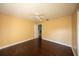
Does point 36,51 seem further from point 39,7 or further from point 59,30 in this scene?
point 59,30

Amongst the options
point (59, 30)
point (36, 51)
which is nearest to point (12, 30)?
point (36, 51)

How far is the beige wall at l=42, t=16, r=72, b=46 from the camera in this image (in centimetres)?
505

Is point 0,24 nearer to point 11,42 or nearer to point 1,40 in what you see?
point 1,40

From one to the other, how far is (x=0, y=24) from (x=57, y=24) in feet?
11.4

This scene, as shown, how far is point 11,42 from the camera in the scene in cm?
519

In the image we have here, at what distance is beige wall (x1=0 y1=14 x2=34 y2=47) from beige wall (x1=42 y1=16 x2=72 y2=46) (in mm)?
1521

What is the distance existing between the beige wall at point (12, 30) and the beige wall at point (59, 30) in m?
1.52

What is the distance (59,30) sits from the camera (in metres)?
A: 5.73

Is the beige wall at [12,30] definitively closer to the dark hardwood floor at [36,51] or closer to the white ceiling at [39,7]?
the dark hardwood floor at [36,51]

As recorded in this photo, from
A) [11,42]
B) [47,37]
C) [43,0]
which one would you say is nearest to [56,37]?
[47,37]

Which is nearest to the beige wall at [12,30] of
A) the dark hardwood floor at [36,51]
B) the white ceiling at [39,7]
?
the dark hardwood floor at [36,51]

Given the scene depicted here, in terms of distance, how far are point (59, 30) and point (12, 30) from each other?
9.52 ft

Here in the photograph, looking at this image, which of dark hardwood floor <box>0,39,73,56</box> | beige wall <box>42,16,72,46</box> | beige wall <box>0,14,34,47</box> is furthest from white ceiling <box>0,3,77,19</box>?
dark hardwood floor <box>0,39,73,56</box>

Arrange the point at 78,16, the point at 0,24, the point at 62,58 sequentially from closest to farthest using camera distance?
the point at 62,58, the point at 78,16, the point at 0,24
